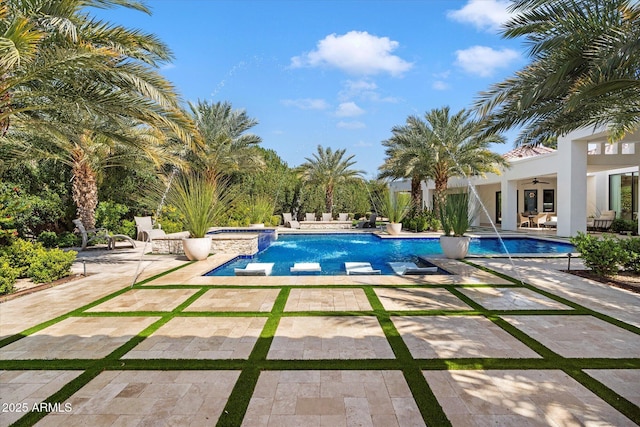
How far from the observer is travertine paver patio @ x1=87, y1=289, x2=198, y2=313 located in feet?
15.6

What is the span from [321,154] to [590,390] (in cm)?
2210

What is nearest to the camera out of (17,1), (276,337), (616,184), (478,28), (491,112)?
(276,337)

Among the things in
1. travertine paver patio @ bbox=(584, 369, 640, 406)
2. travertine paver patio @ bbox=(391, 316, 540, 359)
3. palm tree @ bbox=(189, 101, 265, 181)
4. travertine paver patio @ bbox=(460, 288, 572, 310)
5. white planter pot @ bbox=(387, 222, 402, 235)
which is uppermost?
palm tree @ bbox=(189, 101, 265, 181)

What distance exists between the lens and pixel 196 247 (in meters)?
8.63

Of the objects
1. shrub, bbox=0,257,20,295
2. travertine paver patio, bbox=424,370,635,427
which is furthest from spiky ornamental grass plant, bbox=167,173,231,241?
travertine paver patio, bbox=424,370,635,427

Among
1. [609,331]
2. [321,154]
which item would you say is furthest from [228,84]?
[609,331]

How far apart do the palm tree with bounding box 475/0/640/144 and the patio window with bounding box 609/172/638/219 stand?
1294 cm

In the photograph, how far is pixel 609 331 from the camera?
379 centimetres

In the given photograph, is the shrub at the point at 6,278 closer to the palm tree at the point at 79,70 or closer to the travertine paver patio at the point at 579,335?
the palm tree at the point at 79,70

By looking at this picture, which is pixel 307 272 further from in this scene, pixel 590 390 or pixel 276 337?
pixel 590 390

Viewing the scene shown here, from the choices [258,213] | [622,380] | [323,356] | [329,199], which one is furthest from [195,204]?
[329,199]

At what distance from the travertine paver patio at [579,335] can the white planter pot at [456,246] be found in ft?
13.8

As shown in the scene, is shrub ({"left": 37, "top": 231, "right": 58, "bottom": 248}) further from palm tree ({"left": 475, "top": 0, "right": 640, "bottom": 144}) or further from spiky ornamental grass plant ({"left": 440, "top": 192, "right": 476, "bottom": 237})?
palm tree ({"left": 475, "top": 0, "right": 640, "bottom": 144})

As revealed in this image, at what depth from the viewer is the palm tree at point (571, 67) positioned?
511 centimetres
